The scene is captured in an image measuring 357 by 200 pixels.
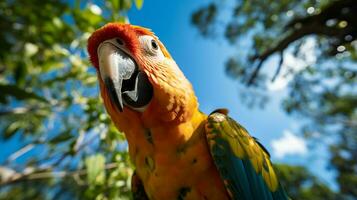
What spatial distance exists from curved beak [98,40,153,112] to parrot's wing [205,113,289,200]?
329 millimetres

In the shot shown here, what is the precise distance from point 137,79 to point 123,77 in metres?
0.07

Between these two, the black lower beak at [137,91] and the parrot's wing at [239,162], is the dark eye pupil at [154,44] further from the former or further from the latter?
the parrot's wing at [239,162]

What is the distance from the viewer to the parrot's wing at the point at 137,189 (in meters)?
1.37

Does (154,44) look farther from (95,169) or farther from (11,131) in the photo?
(11,131)

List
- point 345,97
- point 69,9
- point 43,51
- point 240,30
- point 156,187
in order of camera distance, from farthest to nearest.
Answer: point 345,97
point 240,30
point 43,51
point 69,9
point 156,187

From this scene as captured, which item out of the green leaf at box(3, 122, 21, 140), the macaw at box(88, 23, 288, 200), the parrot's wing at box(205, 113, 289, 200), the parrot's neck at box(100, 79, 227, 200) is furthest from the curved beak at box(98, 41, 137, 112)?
the green leaf at box(3, 122, 21, 140)

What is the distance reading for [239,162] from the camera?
121cm

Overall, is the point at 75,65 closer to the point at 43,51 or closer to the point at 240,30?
the point at 43,51

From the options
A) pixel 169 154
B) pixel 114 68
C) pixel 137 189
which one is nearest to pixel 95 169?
pixel 137 189

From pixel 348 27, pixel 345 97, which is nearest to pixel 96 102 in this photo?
pixel 348 27

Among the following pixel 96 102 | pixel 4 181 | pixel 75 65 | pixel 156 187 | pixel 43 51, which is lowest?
pixel 156 187

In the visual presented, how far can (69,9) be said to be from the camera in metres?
2.00

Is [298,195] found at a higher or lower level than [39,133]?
lower

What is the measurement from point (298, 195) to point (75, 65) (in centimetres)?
1558
